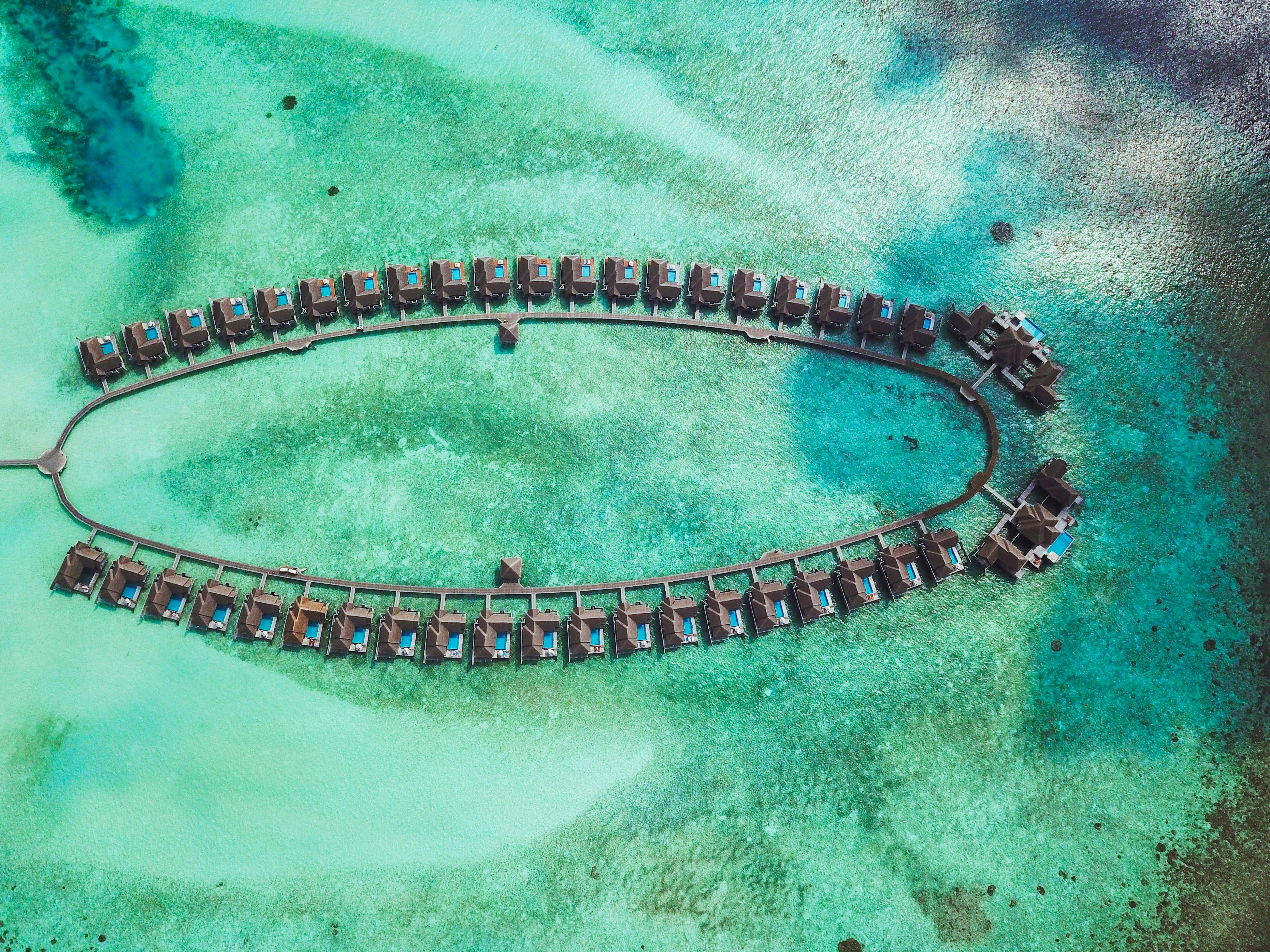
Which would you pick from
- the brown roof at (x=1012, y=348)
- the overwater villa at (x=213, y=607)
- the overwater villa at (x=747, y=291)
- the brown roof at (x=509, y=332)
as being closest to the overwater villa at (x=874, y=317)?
the overwater villa at (x=747, y=291)

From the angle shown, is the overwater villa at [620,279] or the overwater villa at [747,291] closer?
the overwater villa at [620,279]

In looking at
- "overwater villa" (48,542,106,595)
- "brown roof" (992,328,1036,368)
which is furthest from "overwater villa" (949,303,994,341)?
"overwater villa" (48,542,106,595)

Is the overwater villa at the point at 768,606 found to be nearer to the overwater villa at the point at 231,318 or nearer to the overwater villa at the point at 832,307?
the overwater villa at the point at 832,307

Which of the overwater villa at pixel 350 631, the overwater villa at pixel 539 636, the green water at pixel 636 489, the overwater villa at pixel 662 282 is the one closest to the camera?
the green water at pixel 636 489

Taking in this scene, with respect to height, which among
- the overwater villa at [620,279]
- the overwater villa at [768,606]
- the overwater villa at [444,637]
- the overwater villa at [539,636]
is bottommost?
the overwater villa at [444,637]

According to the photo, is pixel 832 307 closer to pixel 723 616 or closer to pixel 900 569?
pixel 900 569

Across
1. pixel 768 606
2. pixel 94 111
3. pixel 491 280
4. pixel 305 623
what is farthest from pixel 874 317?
pixel 94 111
